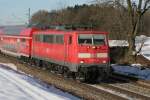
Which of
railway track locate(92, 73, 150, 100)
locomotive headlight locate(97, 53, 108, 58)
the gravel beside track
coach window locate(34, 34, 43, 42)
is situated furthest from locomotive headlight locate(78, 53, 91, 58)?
coach window locate(34, 34, 43, 42)

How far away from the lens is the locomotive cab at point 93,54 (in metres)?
21.5

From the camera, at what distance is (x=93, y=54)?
2159cm

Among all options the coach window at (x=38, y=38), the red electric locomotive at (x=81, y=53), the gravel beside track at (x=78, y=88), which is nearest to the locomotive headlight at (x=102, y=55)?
the red electric locomotive at (x=81, y=53)

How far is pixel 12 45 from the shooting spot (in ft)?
130

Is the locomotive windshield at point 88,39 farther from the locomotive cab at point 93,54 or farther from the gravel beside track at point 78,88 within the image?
the gravel beside track at point 78,88

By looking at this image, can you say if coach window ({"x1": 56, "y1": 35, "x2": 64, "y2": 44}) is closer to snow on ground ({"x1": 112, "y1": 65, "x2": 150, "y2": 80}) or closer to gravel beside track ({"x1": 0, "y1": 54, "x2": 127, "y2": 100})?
gravel beside track ({"x1": 0, "y1": 54, "x2": 127, "y2": 100})

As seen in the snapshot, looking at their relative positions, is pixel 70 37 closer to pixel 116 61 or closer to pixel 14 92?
pixel 14 92

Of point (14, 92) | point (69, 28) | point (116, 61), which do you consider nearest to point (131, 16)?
point (116, 61)

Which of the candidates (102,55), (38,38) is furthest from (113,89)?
(38,38)

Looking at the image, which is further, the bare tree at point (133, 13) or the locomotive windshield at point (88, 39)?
the bare tree at point (133, 13)

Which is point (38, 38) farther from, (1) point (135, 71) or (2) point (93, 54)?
(2) point (93, 54)

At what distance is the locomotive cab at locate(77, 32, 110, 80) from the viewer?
21.5 m


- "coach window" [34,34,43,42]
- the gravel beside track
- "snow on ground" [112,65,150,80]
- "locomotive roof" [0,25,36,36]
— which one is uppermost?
"locomotive roof" [0,25,36,36]

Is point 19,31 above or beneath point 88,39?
above
